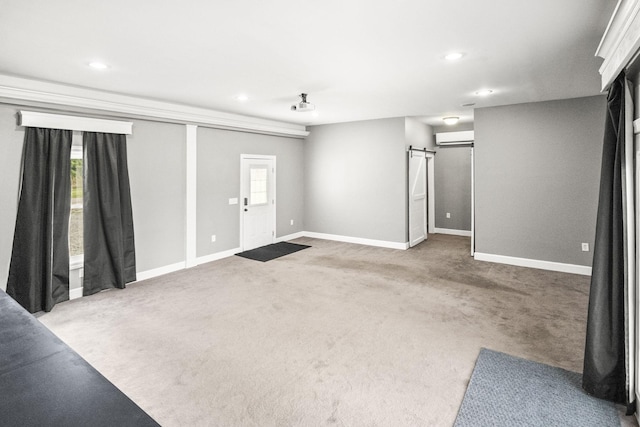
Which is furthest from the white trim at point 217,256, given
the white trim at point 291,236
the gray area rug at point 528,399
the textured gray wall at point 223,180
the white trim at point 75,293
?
the gray area rug at point 528,399

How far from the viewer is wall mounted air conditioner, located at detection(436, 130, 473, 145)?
25.4 feet

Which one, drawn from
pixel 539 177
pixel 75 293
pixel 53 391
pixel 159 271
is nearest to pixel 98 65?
pixel 75 293

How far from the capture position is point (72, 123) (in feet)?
13.2

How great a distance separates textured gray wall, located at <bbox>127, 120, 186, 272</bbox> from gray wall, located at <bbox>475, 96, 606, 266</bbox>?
4.97 m

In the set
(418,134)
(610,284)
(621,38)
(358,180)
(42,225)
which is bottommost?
(610,284)

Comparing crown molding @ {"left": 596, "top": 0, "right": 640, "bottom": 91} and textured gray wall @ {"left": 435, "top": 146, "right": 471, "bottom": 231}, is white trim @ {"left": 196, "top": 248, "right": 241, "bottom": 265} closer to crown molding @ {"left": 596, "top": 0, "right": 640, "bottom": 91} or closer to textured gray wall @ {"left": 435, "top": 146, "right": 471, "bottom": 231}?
textured gray wall @ {"left": 435, "top": 146, "right": 471, "bottom": 231}

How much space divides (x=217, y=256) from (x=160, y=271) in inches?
43.2

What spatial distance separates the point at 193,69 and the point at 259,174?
3.48 meters

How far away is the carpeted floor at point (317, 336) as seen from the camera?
7.30ft

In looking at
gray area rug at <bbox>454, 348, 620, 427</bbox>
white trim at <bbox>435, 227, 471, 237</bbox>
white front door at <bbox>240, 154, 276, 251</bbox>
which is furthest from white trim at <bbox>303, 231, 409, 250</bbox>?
gray area rug at <bbox>454, 348, 620, 427</bbox>

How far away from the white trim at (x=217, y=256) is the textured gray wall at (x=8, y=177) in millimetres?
2459

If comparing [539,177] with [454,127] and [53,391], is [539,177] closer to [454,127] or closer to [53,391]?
[454,127]

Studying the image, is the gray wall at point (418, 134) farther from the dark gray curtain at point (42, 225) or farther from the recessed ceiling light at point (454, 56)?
the dark gray curtain at point (42, 225)

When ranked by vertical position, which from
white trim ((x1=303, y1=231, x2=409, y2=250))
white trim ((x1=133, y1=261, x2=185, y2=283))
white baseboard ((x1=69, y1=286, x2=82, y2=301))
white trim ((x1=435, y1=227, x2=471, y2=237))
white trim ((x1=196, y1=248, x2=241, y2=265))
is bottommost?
white baseboard ((x1=69, y1=286, x2=82, y2=301))
